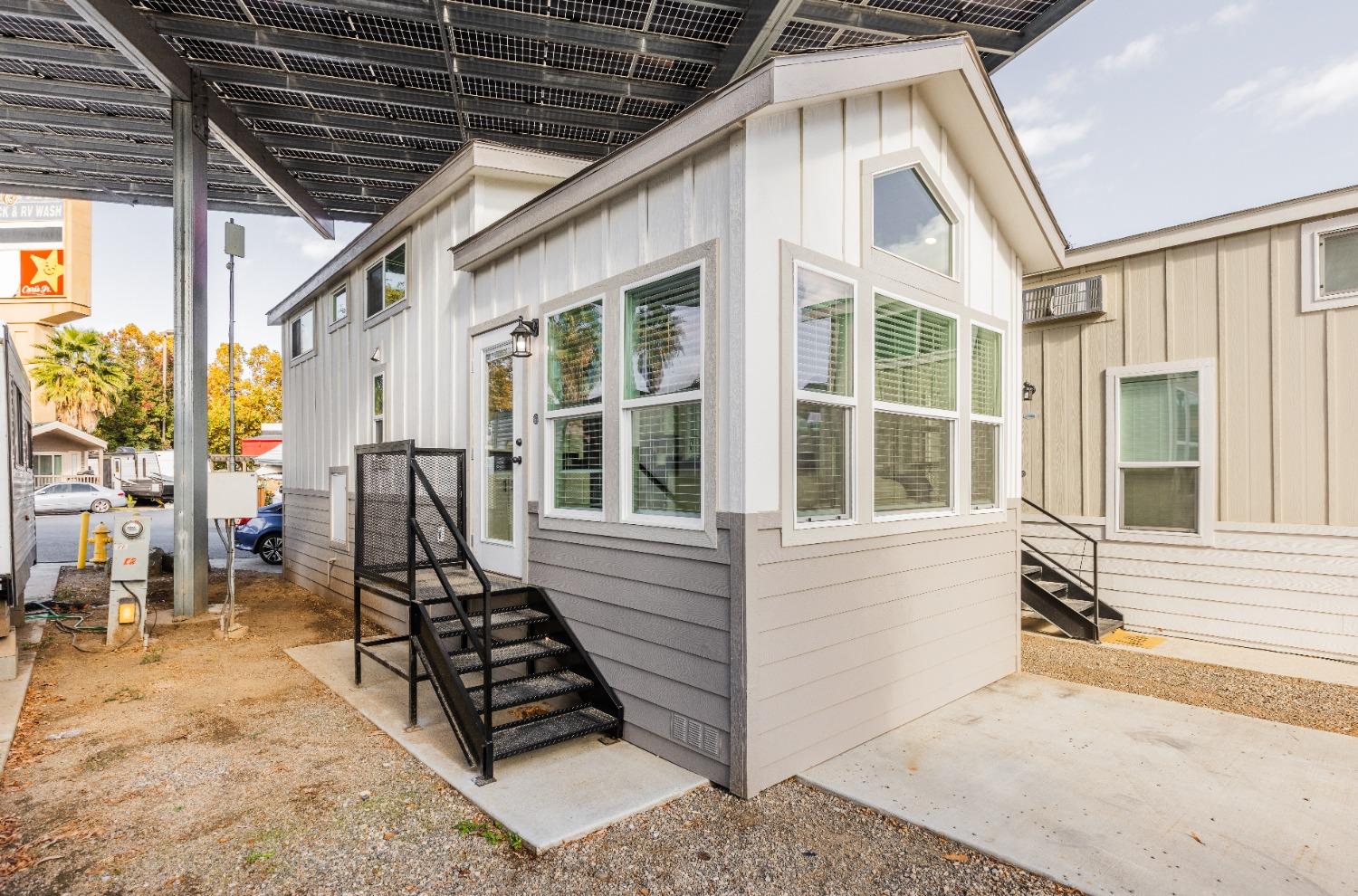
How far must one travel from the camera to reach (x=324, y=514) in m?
8.68

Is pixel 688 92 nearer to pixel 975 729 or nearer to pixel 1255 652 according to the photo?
pixel 975 729

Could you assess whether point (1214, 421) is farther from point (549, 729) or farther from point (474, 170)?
point (474, 170)

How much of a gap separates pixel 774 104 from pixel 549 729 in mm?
3356

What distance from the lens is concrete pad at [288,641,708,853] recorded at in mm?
2924

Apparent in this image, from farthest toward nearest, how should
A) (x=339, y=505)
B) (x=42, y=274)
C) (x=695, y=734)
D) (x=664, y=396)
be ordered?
(x=42, y=274) < (x=339, y=505) < (x=664, y=396) < (x=695, y=734)

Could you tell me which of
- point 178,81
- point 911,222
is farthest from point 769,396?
point 178,81

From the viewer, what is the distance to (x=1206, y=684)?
4.98m

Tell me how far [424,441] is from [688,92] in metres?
4.35

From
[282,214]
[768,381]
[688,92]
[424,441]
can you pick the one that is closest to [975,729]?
[768,381]

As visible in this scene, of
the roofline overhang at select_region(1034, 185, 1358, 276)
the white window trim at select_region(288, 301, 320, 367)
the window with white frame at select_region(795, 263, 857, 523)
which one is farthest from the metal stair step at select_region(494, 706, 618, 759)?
the white window trim at select_region(288, 301, 320, 367)

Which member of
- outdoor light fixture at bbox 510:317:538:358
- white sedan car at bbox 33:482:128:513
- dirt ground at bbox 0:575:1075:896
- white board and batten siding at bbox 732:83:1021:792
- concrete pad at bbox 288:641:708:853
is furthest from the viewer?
Answer: white sedan car at bbox 33:482:128:513

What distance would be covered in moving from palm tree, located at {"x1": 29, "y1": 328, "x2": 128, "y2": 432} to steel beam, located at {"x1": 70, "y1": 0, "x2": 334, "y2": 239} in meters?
26.4

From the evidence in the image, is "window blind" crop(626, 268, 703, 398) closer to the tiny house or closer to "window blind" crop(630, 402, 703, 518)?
the tiny house

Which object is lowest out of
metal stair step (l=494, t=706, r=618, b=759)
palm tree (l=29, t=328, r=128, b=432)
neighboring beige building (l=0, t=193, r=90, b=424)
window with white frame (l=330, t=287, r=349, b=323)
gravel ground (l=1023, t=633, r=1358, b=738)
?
gravel ground (l=1023, t=633, r=1358, b=738)
